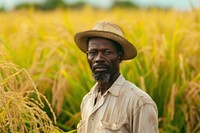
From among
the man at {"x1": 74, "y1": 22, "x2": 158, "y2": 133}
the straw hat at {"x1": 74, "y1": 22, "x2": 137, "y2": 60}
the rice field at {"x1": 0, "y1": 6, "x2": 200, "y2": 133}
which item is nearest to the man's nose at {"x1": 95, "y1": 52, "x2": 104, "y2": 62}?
the man at {"x1": 74, "y1": 22, "x2": 158, "y2": 133}

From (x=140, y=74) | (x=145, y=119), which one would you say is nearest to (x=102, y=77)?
(x=145, y=119)

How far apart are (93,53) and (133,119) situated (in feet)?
1.53

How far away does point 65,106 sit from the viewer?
6316 millimetres

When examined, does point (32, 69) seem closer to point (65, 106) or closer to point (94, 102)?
point (65, 106)

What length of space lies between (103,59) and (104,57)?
0.02 meters

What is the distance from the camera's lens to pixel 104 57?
370 centimetres

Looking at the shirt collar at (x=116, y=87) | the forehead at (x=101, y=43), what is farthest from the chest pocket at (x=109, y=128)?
the forehead at (x=101, y=43)

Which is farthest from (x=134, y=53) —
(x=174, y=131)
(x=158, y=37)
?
(x=158, y=37)

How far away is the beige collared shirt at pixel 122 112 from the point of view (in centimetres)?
359

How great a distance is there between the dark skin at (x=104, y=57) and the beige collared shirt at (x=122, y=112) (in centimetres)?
8

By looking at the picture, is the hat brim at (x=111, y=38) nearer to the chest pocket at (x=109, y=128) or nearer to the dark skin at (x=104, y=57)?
the dark skin at (x=104, y=57)

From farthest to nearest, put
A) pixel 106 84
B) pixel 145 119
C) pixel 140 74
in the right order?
pixel 140 74 < pixel 106 84 < pixel 145 119

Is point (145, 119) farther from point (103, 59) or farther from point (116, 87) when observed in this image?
point (103, 59)

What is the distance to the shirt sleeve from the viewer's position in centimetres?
357
